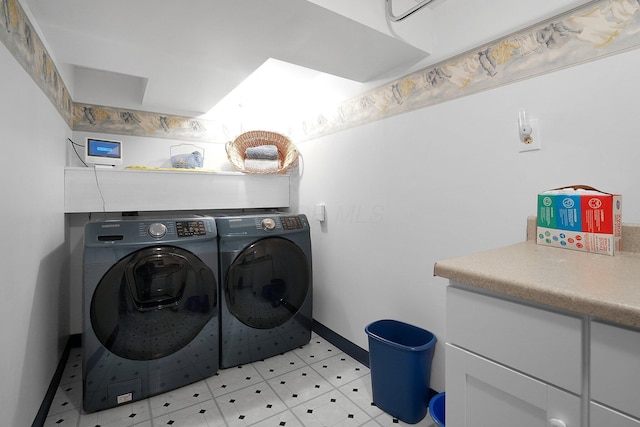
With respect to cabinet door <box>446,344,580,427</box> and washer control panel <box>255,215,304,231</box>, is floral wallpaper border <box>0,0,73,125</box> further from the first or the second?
cabinet door <box>446,344,580,427</box>

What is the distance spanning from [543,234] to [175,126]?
2.92 meters

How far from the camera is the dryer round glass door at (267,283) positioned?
2.10 metres

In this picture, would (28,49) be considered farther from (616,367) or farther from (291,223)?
(616,367)

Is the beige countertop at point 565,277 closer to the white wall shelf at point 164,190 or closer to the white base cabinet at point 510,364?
the white base cabinet at point 510,364

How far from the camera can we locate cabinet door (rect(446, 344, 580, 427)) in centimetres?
67

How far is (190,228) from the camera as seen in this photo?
195cm

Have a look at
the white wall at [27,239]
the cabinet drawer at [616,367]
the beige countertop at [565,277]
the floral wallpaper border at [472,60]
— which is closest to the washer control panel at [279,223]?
the floral wallpaper border at [472,60]

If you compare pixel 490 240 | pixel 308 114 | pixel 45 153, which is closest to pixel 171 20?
pixel 45 153

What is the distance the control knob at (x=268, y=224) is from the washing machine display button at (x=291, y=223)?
3.2 inches

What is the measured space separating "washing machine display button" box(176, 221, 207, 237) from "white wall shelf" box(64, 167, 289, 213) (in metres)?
0.49

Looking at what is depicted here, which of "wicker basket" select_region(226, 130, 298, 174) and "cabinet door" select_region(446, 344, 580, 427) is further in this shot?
"wicker basket" select_region(226, 130, 298, 174)

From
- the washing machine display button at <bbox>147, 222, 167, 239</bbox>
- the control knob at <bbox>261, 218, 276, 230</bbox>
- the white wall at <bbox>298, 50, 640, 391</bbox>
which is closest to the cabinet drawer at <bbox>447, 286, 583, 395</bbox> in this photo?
the white wall at <bbox>298, 50, 640, 391</bbox>

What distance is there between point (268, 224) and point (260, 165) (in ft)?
2.26

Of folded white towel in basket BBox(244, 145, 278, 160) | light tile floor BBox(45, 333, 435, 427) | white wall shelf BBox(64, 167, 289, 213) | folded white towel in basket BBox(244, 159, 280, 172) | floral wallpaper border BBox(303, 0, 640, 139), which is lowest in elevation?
light tile floor BBox(45, 333, 435, 427)
